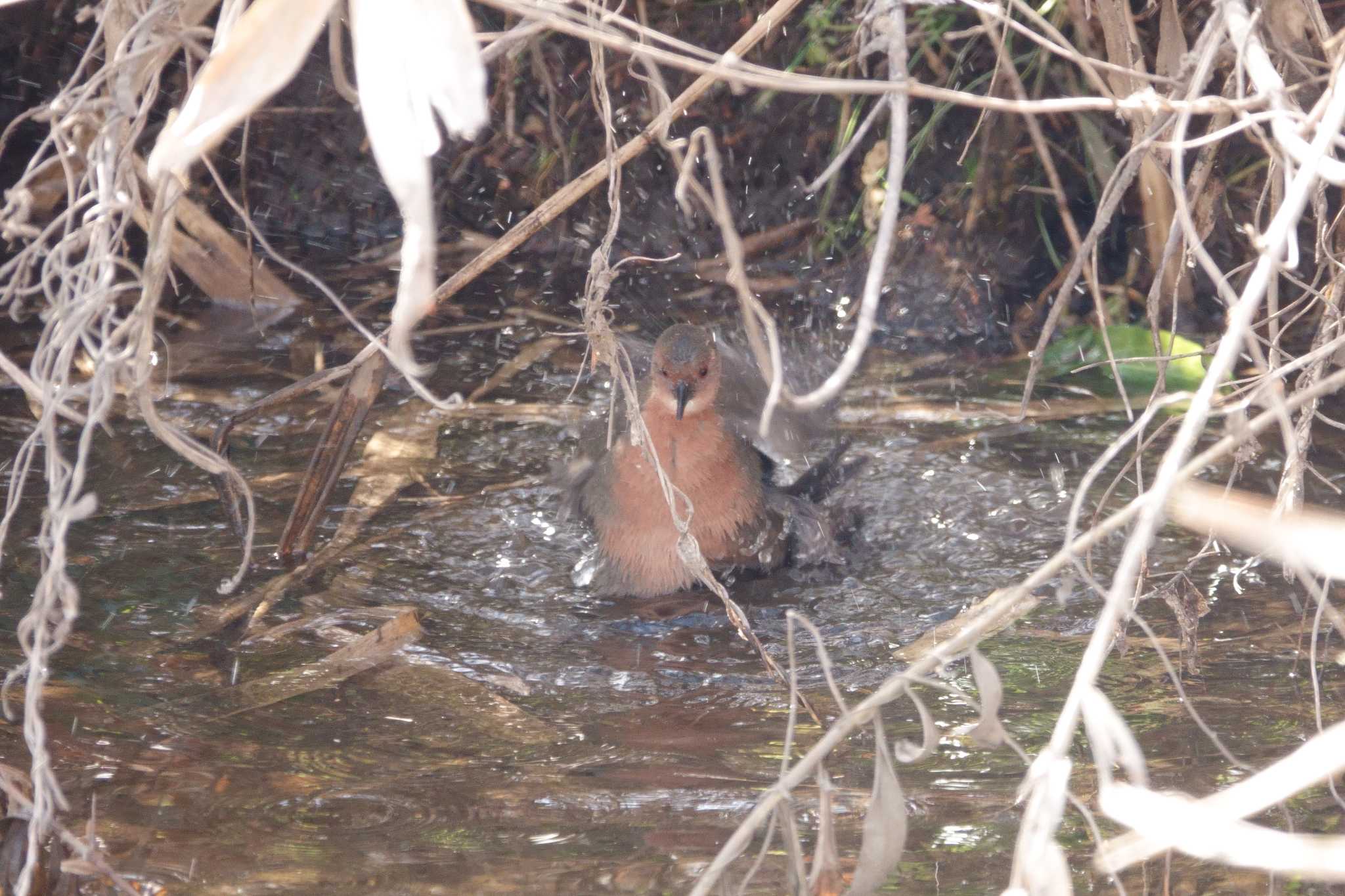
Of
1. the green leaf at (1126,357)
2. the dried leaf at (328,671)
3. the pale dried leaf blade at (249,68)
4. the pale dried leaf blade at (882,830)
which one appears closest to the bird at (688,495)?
the dried leaf at (328,671)

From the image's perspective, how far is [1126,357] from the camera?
188 inches

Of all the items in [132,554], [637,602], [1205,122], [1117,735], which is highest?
[1205,122]

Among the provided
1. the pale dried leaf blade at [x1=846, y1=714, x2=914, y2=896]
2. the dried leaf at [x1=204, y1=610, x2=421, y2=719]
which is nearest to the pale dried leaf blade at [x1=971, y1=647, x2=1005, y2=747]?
the pale dried leaf blade at [x1=846, y1=714, x2=914, y2=896]

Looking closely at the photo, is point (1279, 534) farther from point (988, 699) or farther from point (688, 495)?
point (688, 495)

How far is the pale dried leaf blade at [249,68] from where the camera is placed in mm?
1448

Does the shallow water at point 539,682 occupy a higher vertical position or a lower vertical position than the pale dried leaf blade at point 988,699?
lower

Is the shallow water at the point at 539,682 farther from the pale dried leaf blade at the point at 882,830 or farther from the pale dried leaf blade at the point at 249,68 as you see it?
the pale dried leaf blade at the point at 249,68

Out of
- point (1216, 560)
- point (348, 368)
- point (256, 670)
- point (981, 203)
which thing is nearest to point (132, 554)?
point (256, 670)

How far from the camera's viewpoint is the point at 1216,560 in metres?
4.00

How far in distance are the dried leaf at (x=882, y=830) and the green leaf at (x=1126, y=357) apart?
2.88 meters

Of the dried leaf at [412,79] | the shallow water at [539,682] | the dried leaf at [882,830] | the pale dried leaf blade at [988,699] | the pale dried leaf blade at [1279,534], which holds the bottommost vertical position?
the shallow water at [539,682]

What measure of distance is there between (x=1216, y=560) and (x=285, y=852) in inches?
104

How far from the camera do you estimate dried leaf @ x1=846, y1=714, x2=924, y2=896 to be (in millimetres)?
1923

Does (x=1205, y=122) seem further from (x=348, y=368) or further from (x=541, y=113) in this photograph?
(x=348, y=368)
